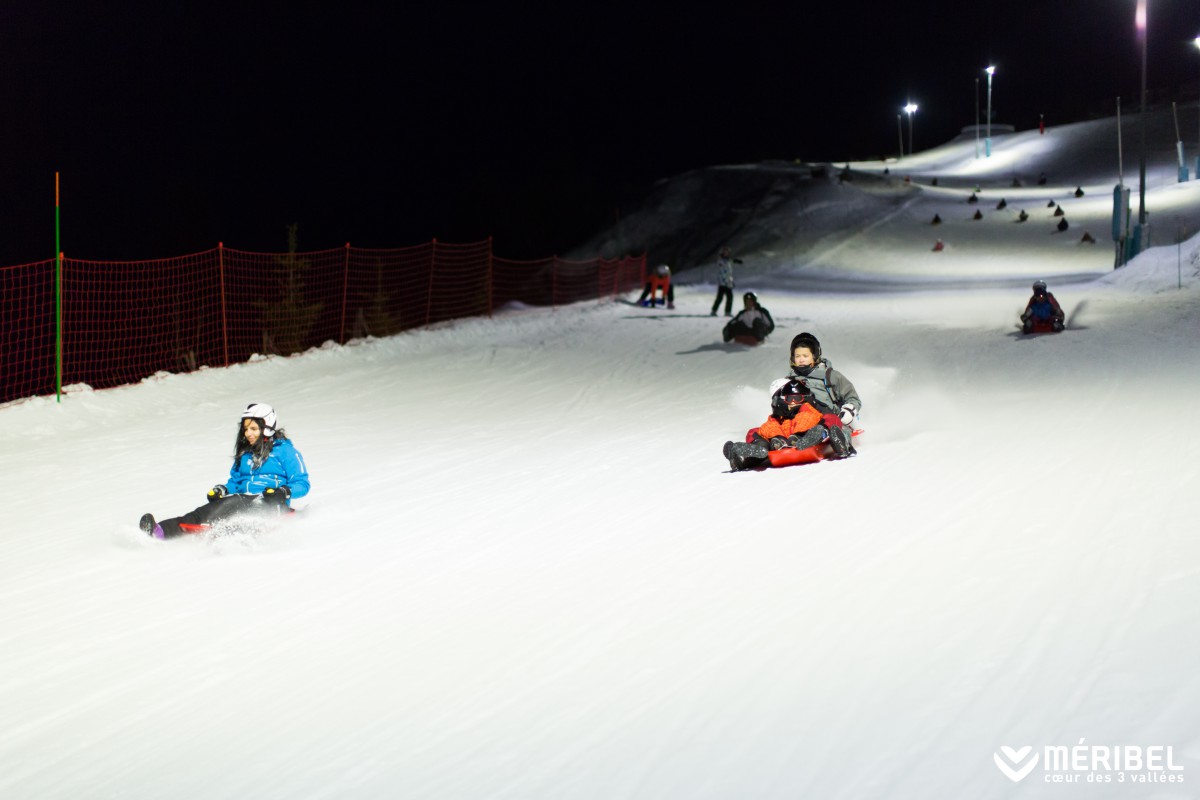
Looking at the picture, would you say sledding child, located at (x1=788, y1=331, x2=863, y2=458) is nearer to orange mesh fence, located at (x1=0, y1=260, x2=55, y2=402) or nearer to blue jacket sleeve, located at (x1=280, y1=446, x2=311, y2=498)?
blue jacket sleeve, located at (x1=280, y1=446, x2=311, y2=498)

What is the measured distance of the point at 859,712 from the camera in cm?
455

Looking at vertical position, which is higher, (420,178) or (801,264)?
(420,178)

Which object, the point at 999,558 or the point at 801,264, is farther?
the point at 801,264

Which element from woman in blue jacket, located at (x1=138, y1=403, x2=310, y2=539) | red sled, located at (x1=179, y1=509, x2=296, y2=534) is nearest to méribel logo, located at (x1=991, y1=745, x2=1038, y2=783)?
woman in blue jacket, located at (x1=138, y1=403, x2=310, y2=539)

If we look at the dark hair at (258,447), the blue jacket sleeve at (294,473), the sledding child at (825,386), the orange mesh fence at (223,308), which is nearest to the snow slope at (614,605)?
the blue jacket sleeve at (294,473)

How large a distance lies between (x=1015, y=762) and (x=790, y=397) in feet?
20.3

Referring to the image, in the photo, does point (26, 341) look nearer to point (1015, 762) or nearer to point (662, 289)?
point (662, 289)

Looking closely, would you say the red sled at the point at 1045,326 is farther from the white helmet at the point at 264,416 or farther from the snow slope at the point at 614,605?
the white helmet at the point at 264,416

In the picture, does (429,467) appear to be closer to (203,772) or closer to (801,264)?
(203,772)

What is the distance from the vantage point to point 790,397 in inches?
396

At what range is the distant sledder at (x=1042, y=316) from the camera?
1833 cm

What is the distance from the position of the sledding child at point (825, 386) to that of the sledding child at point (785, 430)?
0.11 meters

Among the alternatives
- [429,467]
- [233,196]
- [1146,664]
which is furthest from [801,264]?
[233,196]

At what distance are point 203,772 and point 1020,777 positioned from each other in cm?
308
